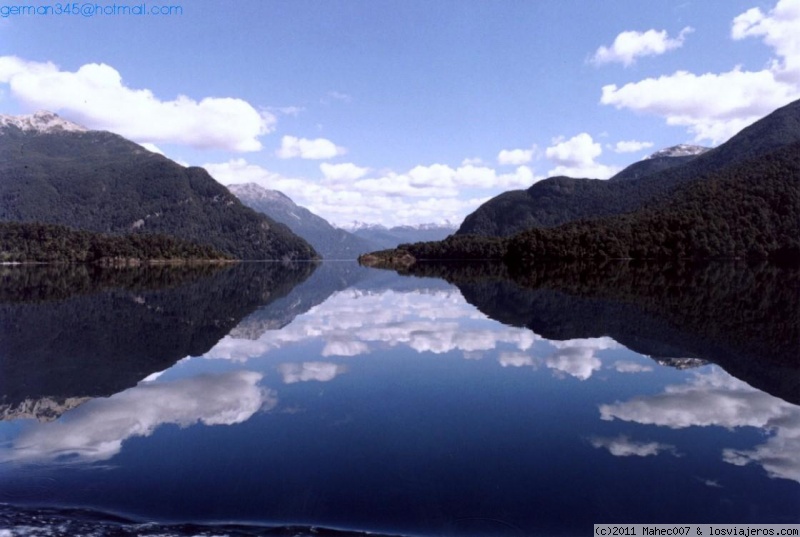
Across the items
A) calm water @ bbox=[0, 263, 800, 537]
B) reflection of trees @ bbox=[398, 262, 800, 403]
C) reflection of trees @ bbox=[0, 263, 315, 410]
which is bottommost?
reflection of trees @ bbox=[398, 262, 800, 403]

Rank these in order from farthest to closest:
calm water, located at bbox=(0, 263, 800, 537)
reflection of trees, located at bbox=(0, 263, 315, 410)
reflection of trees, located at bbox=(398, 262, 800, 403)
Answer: reflection of trees, located at bbox=(398, 262, 800, 403) → reflection of trees, located at bbox=(0, 263, 315, 410) → calm water, located at bbox=(0, 263, 800, 537)

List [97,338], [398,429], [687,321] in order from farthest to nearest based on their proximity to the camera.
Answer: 1. [687,321]
2. [97,338]
3. [398,429]

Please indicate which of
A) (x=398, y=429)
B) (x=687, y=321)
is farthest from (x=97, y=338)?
(x=687, y=321)

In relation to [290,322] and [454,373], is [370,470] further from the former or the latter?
[290,322]

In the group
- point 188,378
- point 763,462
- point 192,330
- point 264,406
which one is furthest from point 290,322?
point 763,462

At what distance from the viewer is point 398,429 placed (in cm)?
1758

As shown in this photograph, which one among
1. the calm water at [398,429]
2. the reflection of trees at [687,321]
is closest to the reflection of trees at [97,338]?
the calm water at [398,429]

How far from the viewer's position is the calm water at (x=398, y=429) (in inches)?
475

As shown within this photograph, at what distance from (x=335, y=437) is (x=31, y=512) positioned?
794 cm

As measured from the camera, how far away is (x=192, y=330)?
3953cm

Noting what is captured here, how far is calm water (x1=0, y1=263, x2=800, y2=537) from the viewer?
475 inches

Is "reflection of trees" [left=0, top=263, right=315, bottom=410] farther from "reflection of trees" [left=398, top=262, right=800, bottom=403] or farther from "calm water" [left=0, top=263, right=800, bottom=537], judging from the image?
"reflection of trees" [left=398, top=262, right=800, bottom=403]

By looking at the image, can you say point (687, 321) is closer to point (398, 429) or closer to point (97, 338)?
point (398, 429)

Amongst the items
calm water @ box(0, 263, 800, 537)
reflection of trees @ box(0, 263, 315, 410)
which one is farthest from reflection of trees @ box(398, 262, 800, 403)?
reflection of trees @ box(0, 263, 315, 410)
